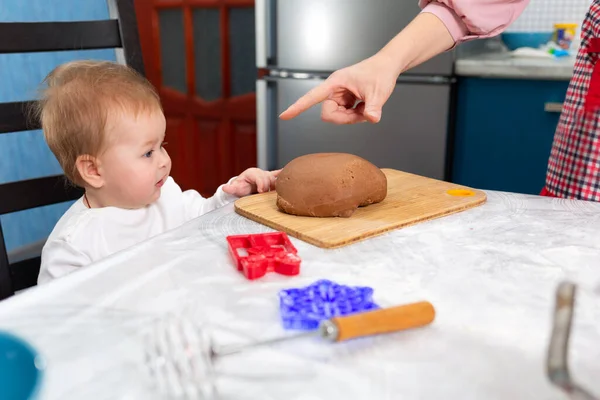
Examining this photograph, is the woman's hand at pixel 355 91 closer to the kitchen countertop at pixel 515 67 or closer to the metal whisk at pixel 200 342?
the metal whisk at pixel 200 342

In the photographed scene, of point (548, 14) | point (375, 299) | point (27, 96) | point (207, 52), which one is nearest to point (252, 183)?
point (375, 299)

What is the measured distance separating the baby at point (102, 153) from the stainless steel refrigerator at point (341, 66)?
1.08 metres


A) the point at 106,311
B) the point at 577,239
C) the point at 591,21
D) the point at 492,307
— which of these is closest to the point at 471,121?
the point at 591,21

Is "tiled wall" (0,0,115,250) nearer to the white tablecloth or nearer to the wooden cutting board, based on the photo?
the wooden cutting board

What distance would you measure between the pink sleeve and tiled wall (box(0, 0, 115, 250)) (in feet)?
5.29

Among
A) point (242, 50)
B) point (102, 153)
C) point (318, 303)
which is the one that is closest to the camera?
point (318, 303)

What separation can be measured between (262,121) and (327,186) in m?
1.51

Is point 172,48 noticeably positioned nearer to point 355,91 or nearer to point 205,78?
point 205,78

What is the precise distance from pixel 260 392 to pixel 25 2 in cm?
220

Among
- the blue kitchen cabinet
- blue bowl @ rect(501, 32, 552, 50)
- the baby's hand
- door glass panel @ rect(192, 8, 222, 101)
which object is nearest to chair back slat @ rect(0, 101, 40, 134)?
the baby's hand

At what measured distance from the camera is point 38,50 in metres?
1.03

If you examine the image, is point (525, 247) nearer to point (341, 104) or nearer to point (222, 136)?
point (341, 104)

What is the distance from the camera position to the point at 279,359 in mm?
507

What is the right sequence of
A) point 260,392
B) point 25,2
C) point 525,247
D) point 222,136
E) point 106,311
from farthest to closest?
point 222,136 < point 25,2 < point 525,247 < point 106,311 < point 260,392
